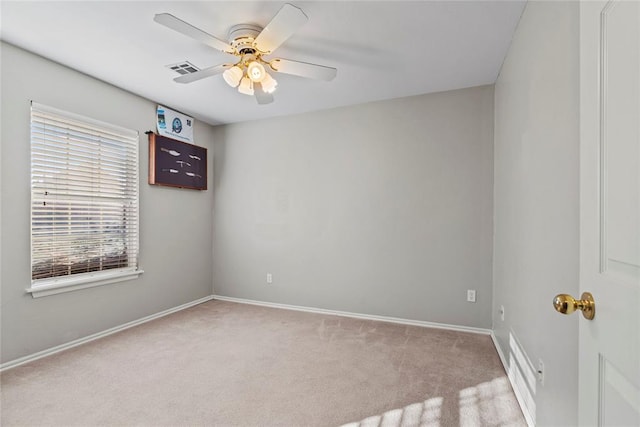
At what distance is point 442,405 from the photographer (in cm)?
195

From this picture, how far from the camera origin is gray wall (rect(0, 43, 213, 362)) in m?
2.41

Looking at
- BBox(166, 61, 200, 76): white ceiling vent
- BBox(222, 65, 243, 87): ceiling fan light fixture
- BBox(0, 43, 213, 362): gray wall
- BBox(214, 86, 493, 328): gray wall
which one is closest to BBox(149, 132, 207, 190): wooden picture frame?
BBox(0, 43, 213, 362): gray wall

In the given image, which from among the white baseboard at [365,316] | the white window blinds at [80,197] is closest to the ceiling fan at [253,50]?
the white window blinds at [80,197]

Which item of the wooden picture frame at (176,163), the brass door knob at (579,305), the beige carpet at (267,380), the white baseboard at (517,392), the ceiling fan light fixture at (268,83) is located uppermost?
the ceiling fan light fixture at (268,83)

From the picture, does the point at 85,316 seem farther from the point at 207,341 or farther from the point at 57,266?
the point at 207,341

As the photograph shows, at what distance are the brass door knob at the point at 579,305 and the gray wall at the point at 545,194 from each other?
0.51 meters

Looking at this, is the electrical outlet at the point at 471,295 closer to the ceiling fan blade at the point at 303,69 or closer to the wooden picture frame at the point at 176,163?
the ceiling fan blade at the point at 303,69

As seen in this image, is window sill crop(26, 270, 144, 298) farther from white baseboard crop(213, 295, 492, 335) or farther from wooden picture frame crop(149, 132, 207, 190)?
white baseboard crop(213, 295, 492, 335)

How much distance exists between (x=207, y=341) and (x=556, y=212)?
2841 mm

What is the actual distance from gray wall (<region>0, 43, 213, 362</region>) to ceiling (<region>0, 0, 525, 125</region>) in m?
0.18
